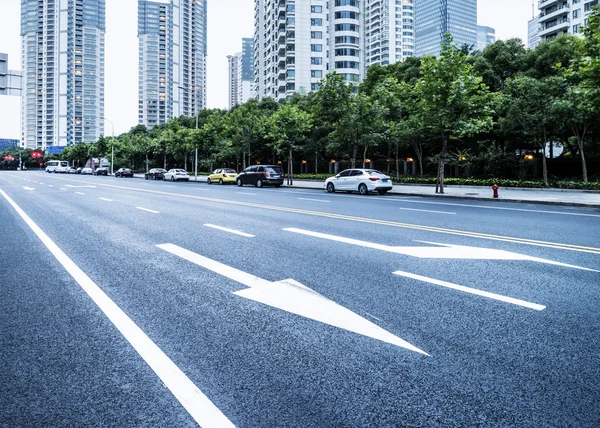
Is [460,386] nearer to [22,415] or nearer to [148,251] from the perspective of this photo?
[22,415]

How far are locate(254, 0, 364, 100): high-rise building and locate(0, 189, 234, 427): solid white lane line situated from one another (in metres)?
85.1

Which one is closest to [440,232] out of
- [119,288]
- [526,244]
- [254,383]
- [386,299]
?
[526,244]

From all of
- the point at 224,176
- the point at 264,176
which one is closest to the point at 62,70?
the point at 224,176

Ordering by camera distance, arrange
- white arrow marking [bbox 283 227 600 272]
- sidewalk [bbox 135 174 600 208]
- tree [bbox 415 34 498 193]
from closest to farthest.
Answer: white arrow marking [bbox 283 227 600 272] → sidewalk [bbox 135 174 600 208] → tree [bbox 415 34 498 193]

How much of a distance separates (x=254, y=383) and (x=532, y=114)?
27.9m

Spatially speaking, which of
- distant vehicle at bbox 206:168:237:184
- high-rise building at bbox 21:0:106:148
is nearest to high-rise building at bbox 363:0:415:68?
high-rise building at bbox 21:0:106:148

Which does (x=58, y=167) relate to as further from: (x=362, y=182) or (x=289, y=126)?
(x=362, y=182)

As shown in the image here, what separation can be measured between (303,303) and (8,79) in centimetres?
2101

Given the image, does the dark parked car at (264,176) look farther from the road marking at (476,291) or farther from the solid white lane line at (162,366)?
the solid white lane line at (162,366)

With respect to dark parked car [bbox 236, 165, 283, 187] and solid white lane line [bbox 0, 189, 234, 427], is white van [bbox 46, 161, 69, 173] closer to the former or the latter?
dark parked car [bbox 236, 165, 283, 187]

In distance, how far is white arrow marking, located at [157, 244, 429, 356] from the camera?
3815 mm

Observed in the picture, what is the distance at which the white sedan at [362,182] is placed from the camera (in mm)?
25578

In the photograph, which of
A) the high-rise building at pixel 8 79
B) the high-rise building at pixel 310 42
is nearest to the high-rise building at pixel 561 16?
the high-rise building at pixel 310 42

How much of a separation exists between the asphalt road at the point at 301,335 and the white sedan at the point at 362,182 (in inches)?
694
